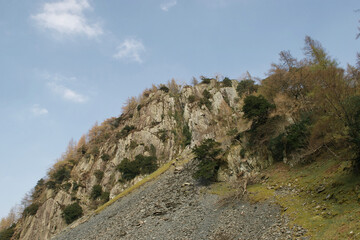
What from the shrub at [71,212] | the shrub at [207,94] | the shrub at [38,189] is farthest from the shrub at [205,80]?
the shrub at [38,189]

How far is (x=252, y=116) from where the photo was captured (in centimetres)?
2634

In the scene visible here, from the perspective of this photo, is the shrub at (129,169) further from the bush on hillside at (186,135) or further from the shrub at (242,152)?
the shrub at (242,152)

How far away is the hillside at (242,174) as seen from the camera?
12.9 meters

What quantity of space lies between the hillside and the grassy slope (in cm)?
7

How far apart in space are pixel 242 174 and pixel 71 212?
4019 cm

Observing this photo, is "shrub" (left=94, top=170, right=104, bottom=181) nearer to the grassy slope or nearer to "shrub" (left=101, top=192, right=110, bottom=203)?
"shrub" (left=101, top=192, right=110, bottom=203)

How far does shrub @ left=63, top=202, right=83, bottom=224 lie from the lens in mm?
47344

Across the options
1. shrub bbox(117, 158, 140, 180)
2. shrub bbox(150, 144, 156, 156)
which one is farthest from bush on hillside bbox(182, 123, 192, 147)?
shrub bbox(117, 158, 140, 180)

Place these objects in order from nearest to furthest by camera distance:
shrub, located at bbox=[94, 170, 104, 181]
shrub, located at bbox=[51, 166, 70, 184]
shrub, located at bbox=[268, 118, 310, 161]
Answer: shrub, located at bbox=[268, 118, 310, 161] < shrub, located at bbox=[94, 170, 104, 181] < shrub, located at bbox=[51, 166, 70, 184]

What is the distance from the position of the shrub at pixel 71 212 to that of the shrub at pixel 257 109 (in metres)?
41.7

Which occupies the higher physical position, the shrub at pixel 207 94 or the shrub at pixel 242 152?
the shrub at pixel 207 94

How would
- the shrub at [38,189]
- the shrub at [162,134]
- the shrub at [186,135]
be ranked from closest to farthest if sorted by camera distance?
the shrub at [186,135], the shrub at [162,134], the shrub at [38,189]

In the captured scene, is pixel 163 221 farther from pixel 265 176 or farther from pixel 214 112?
pixel 214 112

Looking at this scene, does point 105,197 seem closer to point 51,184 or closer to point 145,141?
point 145,141
